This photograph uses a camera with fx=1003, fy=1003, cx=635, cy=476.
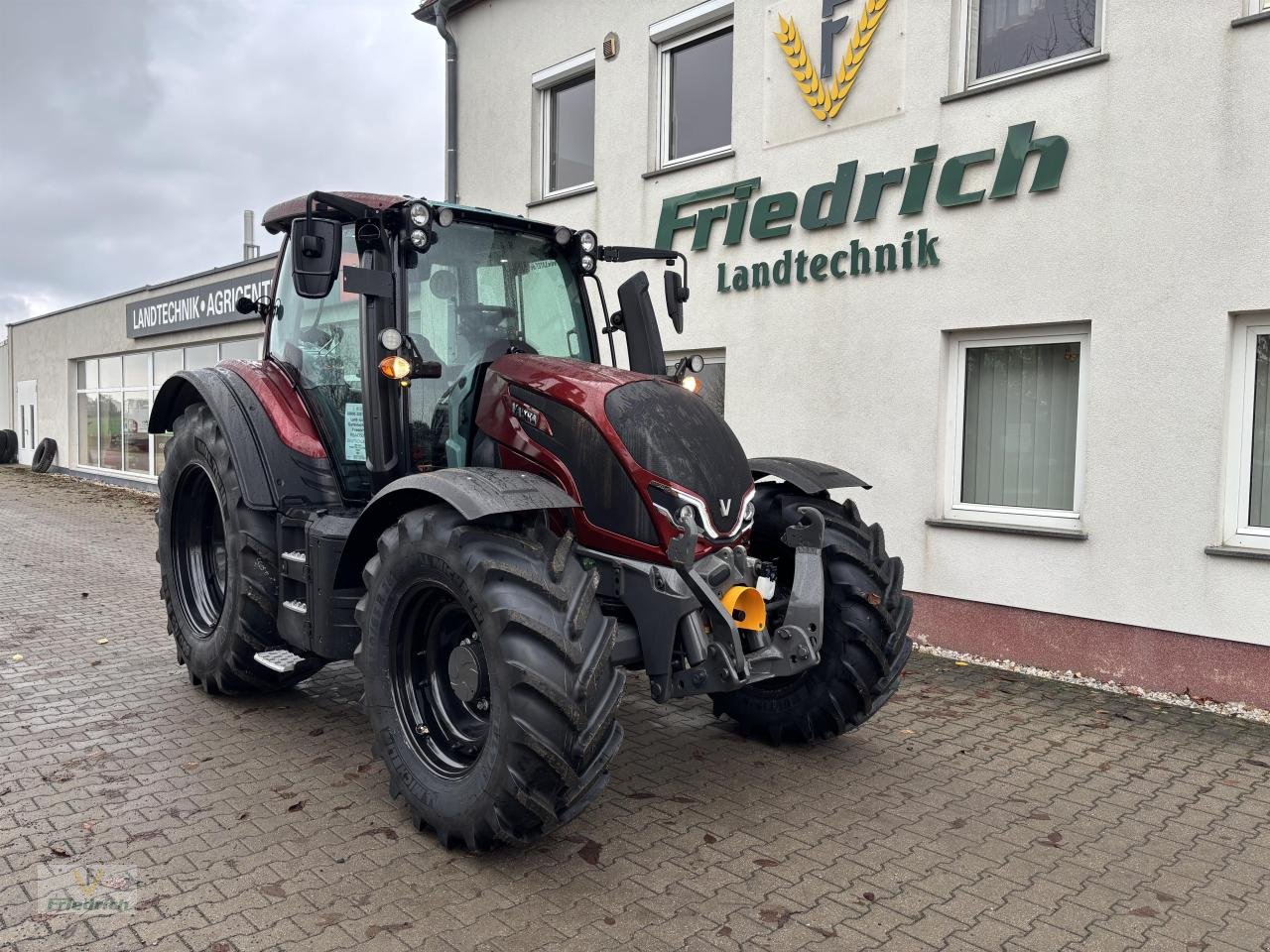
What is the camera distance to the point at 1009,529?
6.13m

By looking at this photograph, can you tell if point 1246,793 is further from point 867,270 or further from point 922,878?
point 867,270

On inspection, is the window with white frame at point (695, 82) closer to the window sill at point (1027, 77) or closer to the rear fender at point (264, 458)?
the window sill at point (1027, 77)

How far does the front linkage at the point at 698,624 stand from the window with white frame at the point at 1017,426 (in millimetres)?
3004

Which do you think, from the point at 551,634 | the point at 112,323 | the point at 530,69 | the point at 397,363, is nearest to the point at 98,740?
the point at 397,363

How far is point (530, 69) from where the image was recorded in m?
9.40

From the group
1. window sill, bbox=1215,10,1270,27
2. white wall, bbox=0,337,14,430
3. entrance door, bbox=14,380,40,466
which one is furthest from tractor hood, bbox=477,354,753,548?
white wall, bbox=0,337,14,430

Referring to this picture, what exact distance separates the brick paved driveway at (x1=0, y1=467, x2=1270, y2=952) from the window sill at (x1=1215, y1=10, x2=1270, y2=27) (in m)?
3.59

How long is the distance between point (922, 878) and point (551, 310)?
2.85 m

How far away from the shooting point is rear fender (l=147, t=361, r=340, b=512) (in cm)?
460

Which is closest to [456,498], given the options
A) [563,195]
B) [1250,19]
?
[1250,19]

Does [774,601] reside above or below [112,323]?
Answer: below

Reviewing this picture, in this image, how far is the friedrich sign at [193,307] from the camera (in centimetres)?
1470

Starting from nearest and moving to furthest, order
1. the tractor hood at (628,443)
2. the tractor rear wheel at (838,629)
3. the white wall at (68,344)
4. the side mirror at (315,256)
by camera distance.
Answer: the tractor hood at (628,443) → the side mirror at (315,256) → the tractor rear wheel at (838,629) → the white wall at (68,344)

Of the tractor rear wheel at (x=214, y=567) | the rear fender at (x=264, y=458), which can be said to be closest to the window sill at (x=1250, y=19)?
the rear fender at (x=264, y=458)
